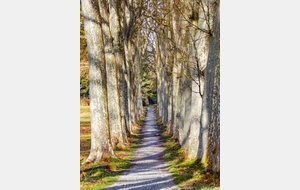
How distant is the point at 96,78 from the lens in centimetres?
895

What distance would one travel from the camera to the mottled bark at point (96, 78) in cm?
880

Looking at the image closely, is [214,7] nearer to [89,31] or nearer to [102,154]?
[89,31]

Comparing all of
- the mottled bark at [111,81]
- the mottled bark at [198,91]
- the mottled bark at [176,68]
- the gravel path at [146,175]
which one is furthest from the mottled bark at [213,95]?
the mottled bark at [176,68]

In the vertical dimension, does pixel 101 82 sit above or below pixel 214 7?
below

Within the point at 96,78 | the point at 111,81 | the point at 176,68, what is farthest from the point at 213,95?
the point at 176,68

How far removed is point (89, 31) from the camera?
8820 mm

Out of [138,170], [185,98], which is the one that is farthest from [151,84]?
[138,170]

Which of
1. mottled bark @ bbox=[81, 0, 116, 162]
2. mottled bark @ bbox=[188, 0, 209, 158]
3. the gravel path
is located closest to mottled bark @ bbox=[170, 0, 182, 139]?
mottled bark @ bbox=[188, 0, 209, 158]

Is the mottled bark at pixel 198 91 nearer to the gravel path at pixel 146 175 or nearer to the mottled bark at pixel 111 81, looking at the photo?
the gravel path at pixel 146 175

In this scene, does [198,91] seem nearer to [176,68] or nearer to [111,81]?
[176,68]

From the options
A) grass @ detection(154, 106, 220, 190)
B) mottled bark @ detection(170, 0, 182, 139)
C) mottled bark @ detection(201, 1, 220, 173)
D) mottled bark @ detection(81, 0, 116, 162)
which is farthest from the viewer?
mottled bark @ detection(170, 0, 182, 139)

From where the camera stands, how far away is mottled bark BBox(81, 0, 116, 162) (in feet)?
28.9

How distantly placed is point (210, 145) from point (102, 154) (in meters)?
4.04

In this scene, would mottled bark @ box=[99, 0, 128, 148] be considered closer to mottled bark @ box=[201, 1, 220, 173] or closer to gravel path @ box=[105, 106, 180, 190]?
gravel path @ box=[105, 106, 180, 190]
